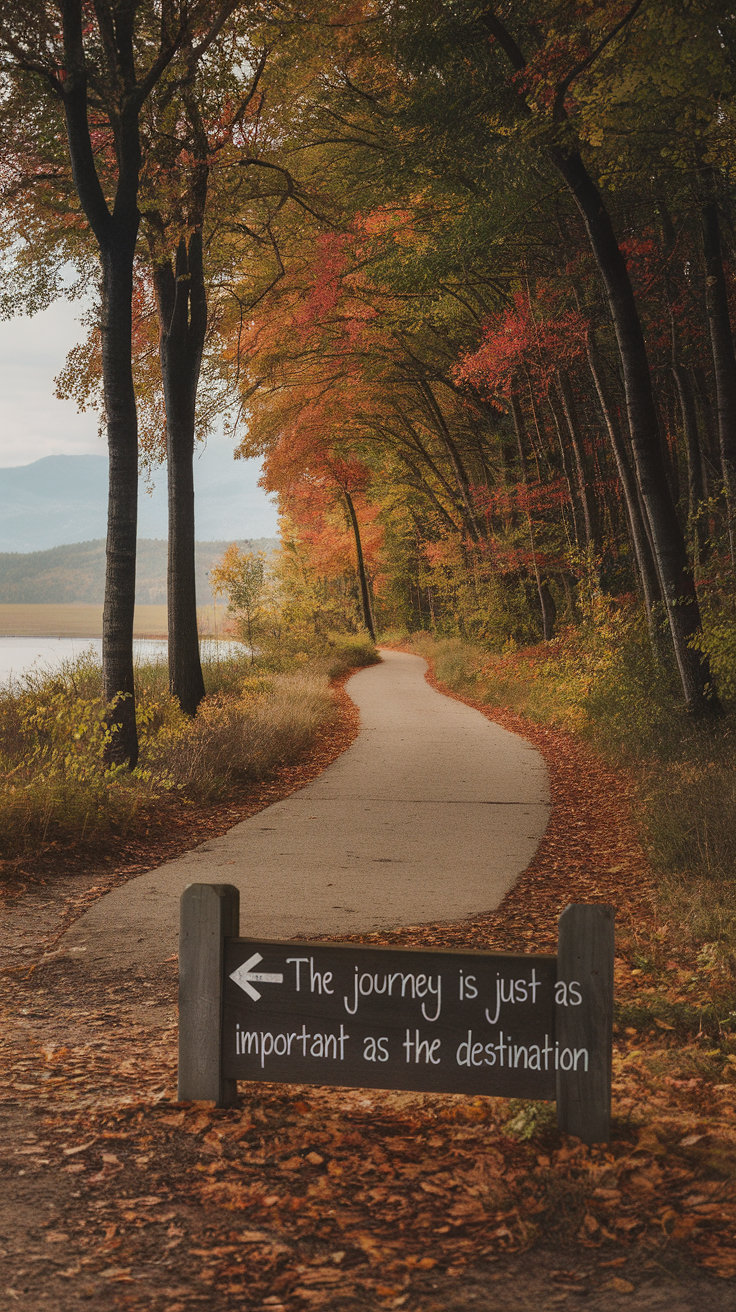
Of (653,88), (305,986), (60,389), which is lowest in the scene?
(305,986)

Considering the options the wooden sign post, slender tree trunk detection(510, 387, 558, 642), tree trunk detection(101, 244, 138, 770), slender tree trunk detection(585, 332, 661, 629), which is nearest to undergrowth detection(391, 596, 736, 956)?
slender tree trunk detection(510, 387, 558, 642)

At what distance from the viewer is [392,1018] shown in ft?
11.2

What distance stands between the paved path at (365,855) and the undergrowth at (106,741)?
804mm

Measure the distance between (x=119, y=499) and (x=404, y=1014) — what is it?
288 inches

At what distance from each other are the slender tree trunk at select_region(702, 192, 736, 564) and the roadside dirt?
798cm

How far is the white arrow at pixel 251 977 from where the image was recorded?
3.50 m

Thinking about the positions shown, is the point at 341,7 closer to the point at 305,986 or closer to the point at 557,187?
the point at 557,187

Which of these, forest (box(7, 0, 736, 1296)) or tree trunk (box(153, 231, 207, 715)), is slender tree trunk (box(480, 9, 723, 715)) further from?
tree trunk (box(153, 231, 207, 715))

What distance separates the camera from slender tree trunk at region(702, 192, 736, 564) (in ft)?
36.6

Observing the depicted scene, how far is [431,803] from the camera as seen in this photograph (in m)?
9.65

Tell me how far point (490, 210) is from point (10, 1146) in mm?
11975

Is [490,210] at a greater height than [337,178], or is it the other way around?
[337,178]

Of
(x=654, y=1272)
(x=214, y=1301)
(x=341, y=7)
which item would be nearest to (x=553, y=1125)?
(x=654, y=1272)

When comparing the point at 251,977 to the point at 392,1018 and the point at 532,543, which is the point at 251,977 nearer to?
the point at 392,1018
